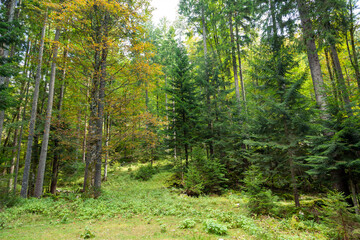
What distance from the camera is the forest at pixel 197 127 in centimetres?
543

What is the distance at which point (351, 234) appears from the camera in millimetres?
4059

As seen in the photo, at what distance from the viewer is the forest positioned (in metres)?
5.43

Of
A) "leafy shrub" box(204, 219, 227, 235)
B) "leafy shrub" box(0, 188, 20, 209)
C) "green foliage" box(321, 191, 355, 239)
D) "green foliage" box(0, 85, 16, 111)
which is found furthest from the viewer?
"leafy shrub" box(0, 188, 20, 209)

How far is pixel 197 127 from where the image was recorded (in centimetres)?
1389

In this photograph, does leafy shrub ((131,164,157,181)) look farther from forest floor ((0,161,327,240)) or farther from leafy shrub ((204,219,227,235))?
leafy shrub ((204,219,227,235))

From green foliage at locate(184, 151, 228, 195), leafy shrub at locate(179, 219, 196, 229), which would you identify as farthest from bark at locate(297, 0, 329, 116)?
leafy shrub at locate(179, 219, 196, 229)

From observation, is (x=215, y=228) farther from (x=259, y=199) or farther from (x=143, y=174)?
(x=143, y=174)

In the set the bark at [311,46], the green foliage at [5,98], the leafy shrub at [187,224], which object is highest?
the bark at [311,46]

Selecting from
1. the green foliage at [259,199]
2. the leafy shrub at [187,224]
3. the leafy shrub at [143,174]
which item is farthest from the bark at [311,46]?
the leafy shrub at [143,174]

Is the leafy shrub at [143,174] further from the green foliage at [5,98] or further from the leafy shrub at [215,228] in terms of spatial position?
the leafy shrub at [215,228]

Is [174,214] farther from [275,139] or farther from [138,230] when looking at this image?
[275,139]

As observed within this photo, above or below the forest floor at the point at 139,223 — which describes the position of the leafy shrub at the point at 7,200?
above

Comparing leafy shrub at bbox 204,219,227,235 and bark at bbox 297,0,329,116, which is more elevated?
bark at bbox 297,0,329,116

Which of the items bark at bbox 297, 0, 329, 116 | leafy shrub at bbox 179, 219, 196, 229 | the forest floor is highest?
bark at bbox 297, 0, 329, 116
